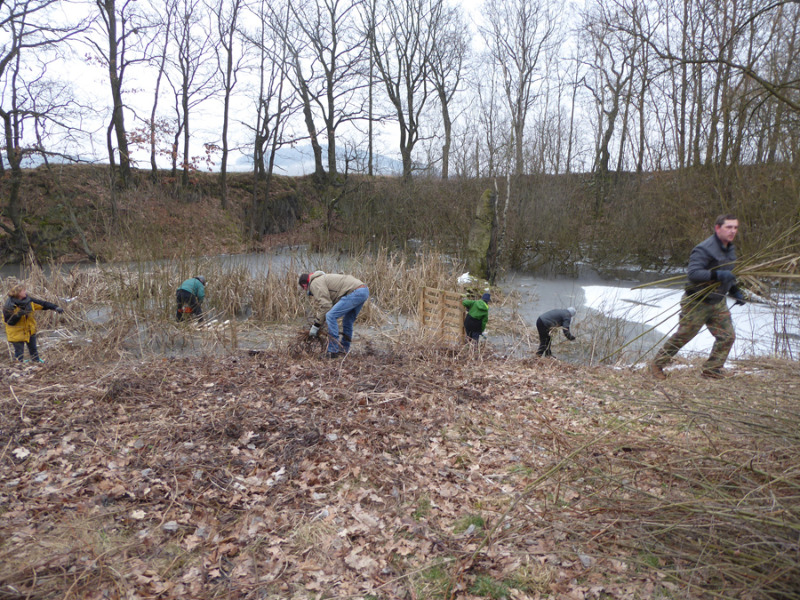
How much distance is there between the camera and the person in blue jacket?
7.89m

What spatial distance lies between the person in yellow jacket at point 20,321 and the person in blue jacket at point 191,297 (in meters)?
1.75

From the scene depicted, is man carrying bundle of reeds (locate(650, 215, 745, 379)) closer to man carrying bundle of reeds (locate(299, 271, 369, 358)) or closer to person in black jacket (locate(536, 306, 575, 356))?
person in black jacket (locate(536, 306, 575, 356))

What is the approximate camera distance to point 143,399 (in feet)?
15.5

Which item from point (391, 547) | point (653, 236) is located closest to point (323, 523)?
point (391, 547)

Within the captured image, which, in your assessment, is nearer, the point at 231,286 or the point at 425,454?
the point at 425,454

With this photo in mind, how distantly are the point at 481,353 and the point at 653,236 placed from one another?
972 centimetres

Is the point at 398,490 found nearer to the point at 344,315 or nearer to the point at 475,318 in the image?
the point at 344,315

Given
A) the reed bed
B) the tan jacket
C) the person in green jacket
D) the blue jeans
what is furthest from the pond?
the tan jacket

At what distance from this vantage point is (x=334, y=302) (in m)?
6.87

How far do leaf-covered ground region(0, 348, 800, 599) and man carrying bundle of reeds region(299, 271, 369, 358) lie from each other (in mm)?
1395

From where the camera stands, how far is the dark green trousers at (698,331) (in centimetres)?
249

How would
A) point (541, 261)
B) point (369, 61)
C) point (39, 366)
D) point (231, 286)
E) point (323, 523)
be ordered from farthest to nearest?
1. point (369, 61)
2. point (541, 261)
3. point (231, 286)
4. point (39, 366)
5. point (323, 523)

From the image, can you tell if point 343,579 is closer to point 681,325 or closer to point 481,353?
point 681,325

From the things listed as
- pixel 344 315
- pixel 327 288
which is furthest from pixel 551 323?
pixel 327 288
